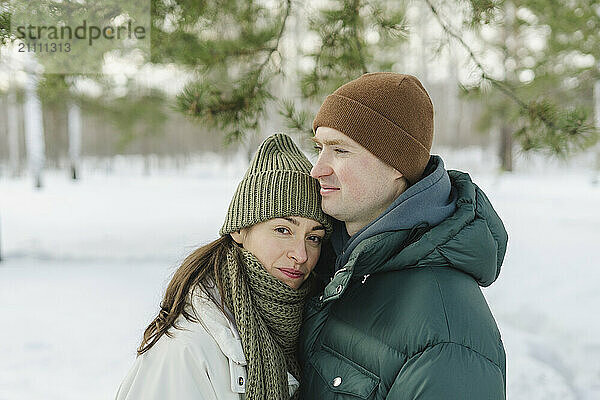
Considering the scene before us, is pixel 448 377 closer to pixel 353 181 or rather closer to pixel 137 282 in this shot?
pixel 353 181

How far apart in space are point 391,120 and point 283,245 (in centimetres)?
48

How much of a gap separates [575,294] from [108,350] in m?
4.61

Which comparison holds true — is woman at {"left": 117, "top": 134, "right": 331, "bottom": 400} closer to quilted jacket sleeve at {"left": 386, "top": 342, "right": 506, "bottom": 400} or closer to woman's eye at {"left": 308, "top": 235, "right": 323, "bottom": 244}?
woman's eye at {"left": 308, "top": 235, "right": 323, "bottom": 244}

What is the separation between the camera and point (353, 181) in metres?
1.75

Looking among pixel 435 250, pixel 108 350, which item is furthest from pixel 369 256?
pixel 108 350

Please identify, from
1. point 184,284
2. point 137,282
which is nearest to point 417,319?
point 184,284

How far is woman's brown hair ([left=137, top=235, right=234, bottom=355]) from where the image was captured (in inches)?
63.9

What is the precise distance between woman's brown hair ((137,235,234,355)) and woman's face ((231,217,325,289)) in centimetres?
11

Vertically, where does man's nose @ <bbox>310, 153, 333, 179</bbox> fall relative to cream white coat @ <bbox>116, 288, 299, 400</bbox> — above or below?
above

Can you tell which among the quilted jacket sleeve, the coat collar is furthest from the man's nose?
the quilted jacket sleeve

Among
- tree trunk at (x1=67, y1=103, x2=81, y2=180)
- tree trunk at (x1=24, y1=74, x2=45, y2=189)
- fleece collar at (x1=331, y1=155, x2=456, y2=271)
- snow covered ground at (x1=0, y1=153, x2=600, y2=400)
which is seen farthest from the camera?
tree trunk at (x1=67, y1=103, x2=81, y2=180)

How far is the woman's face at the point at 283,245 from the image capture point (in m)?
1.76

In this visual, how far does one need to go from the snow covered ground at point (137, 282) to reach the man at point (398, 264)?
0.81 m

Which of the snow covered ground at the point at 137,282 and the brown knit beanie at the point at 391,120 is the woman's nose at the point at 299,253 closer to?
the brown knit beanie at the point at 391,120
